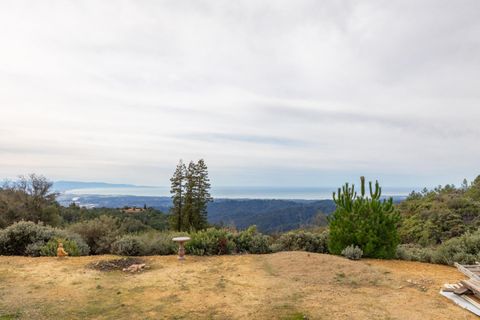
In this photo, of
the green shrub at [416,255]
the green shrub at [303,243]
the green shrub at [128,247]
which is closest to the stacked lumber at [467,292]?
the green shrub at [416,255]

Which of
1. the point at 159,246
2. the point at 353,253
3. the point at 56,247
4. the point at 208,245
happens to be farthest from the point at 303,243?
the point at 56,247

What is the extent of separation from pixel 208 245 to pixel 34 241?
207 inches

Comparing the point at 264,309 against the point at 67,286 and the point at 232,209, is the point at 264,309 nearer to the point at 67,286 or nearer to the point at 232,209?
the point at 67,286

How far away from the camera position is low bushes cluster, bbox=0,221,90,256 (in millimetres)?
9922

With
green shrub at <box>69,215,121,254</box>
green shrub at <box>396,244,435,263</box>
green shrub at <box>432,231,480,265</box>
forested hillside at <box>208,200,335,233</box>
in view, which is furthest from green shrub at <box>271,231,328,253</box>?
forested hillside at <box>208,200,335,233</box>

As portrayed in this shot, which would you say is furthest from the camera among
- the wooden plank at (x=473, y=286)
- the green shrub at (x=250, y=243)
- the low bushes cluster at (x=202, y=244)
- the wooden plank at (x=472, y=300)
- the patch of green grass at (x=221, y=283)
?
the green shrub at (x=250, y=243)

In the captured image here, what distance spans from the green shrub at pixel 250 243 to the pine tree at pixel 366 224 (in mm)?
2061

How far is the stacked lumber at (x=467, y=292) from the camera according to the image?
18.0 ft

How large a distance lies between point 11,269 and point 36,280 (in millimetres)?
1481

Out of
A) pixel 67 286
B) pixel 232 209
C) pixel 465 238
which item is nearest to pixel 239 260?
pixel 67 286

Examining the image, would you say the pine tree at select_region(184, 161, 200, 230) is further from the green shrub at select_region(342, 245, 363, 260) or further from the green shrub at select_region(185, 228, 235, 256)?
the green shrub at select_region(342, 245, 363, 260)

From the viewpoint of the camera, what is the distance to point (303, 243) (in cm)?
1127

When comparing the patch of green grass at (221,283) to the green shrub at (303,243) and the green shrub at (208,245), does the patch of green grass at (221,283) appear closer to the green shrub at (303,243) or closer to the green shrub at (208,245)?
the green shrub at (208,245)

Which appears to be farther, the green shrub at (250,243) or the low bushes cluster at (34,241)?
the green shrub at (250,243)
